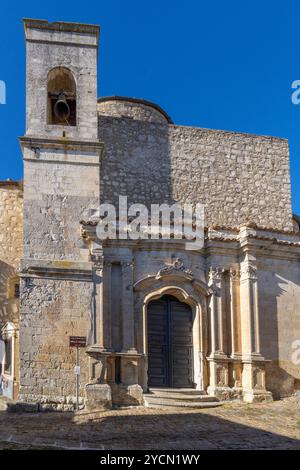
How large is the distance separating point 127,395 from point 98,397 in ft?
2.39

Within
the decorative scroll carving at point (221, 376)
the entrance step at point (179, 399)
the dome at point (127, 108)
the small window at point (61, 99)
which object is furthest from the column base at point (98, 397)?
the dome at point (127, 108)

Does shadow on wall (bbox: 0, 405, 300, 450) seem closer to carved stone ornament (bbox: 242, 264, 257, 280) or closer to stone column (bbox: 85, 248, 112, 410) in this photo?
stone column (bbox: 85, 248, 112, 410)

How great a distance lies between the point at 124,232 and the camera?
53.0 feet

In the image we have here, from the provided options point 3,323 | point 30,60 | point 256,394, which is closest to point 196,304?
point 256,394

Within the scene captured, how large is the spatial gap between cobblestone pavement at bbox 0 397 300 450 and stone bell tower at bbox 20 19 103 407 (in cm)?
143

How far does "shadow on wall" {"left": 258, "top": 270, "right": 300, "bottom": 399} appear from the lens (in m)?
16.8

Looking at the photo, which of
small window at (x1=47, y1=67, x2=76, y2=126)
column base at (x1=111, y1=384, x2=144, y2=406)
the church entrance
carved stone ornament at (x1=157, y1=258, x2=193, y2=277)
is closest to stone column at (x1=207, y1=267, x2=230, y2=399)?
the church entrance

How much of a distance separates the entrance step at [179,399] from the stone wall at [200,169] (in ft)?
20.5

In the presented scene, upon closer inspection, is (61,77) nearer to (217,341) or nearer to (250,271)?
(250,271)

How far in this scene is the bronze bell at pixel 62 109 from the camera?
17953mm

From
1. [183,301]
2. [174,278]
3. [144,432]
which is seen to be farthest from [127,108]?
[144,432]

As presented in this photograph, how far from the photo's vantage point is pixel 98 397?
15062 mm

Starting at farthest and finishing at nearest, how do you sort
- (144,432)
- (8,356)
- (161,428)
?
(8,356) < (161,428) < (144,432)

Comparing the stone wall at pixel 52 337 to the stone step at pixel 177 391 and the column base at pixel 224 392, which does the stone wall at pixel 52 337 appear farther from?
the column base at pixel 224 392
